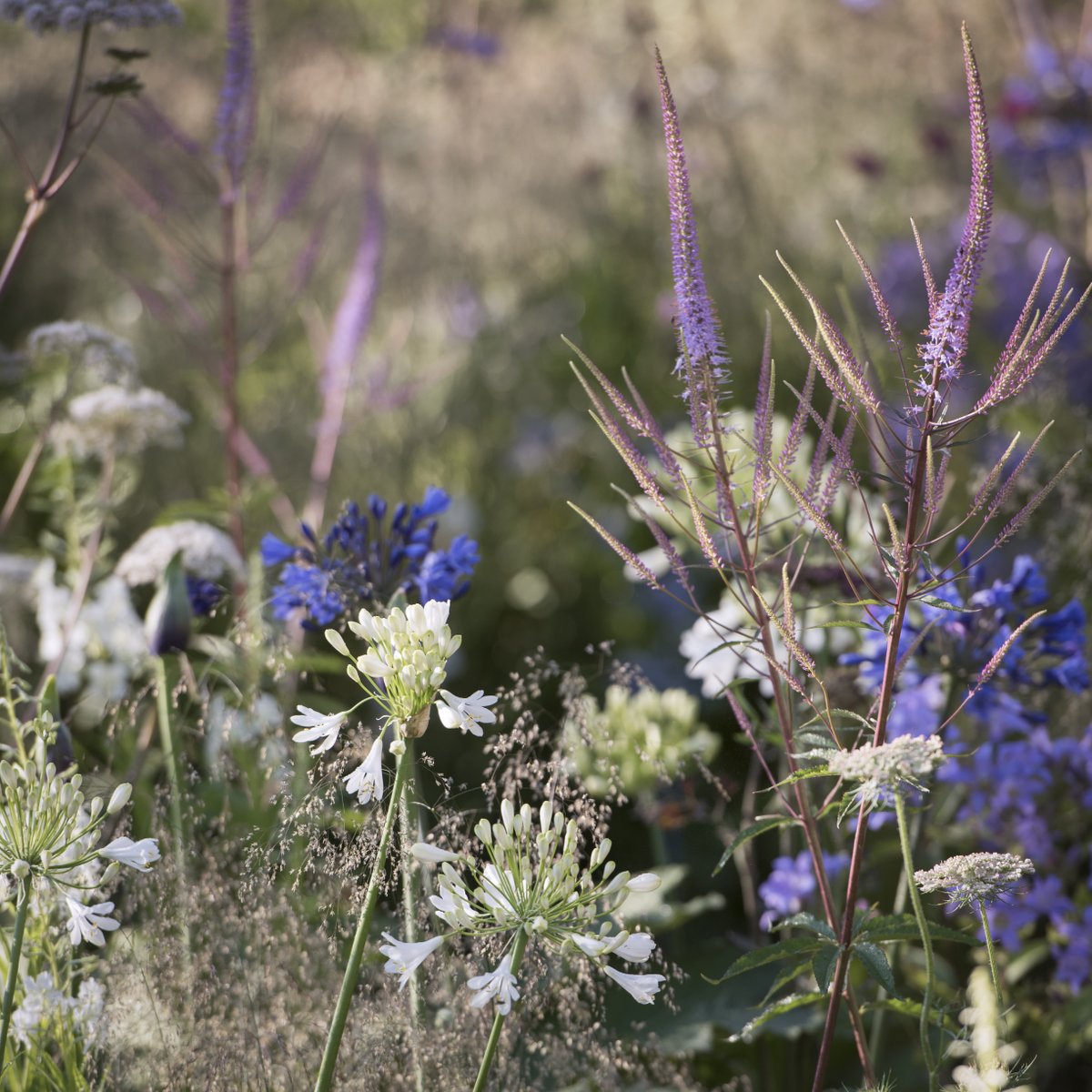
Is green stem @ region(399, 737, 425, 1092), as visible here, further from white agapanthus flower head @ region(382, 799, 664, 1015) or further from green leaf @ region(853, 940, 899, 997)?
green leaf @ region(853, 940, 899, 997)

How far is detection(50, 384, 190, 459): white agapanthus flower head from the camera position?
2283 millimetres

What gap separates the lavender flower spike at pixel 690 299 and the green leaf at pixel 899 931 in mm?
544

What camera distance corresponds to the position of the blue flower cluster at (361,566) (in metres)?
1.71

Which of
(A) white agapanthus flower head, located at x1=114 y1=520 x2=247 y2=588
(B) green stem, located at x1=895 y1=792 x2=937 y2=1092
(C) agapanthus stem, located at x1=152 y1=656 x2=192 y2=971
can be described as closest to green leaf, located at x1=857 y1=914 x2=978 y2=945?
(B) green stem, located at x1=895 y1=792 x2=937 y2=1092

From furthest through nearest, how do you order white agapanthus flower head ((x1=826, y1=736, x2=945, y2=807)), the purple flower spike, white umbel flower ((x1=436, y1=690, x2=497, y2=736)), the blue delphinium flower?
the purple flower spike → the blue delphinium flower → white umbel flower ((x1=436, y1=690, x2=497, y2=736)) → white agapanthus flower head ((x1=826, y1=736, x2=945, y2=807))

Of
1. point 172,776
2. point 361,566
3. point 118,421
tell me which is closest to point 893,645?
point 361,566

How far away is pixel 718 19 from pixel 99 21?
6859 millimetres

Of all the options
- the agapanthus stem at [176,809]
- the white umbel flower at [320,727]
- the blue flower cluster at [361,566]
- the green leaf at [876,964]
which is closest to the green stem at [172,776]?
the agapanthus stem at [176,809]

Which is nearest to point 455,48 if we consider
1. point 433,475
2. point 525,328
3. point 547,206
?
point 547,206

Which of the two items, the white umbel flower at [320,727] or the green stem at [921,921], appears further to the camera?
the white umbel flower at [320,727]

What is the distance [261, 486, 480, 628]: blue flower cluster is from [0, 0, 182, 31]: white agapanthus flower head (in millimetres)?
743

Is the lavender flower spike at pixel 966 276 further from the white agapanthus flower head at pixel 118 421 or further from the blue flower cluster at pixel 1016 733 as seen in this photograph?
the white agapanthus flower head at pixel 118 421

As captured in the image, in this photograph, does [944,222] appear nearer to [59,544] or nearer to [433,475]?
[433,475]

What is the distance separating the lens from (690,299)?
117 cm
